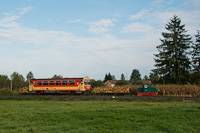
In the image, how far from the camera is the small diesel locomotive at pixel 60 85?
113 ft

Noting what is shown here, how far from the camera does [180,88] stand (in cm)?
3134

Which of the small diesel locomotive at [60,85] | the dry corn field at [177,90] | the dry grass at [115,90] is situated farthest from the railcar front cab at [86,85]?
the dry corn field at [177,90]

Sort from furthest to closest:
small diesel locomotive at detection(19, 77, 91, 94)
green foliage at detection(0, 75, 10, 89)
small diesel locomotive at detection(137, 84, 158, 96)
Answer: green foliage at detection(0, 75, 10, 89) < small diesel locomotive at detection(19, 77, 91, 94) < small diesel locomotive at detection(137, 84, 158, 96)

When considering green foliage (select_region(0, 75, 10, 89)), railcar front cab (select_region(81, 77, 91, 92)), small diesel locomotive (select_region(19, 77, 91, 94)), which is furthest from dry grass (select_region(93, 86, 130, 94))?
green foliage (select_region(0, 75, 10, 89))

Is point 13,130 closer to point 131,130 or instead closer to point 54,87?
point 131,130

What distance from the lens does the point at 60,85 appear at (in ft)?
115

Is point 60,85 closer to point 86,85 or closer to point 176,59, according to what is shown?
point 86,85

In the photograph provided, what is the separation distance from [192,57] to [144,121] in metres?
39.1

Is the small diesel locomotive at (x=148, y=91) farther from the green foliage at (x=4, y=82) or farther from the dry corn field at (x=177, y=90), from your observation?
the green foliage at (x=4, y=82)

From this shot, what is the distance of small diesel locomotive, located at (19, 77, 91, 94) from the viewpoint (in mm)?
34469

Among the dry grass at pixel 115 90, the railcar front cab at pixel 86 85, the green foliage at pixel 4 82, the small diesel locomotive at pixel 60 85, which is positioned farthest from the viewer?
the green foliage at pixel 4 82

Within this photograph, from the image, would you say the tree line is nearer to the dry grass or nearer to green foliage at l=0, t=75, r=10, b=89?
the dry grass

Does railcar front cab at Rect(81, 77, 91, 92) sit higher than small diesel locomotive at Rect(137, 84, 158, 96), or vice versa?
railcar front cab at Rect(81, 77, 91, 92)

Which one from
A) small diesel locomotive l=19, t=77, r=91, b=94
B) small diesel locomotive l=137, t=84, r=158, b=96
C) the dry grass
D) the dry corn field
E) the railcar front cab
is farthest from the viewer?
the railcar front cab
